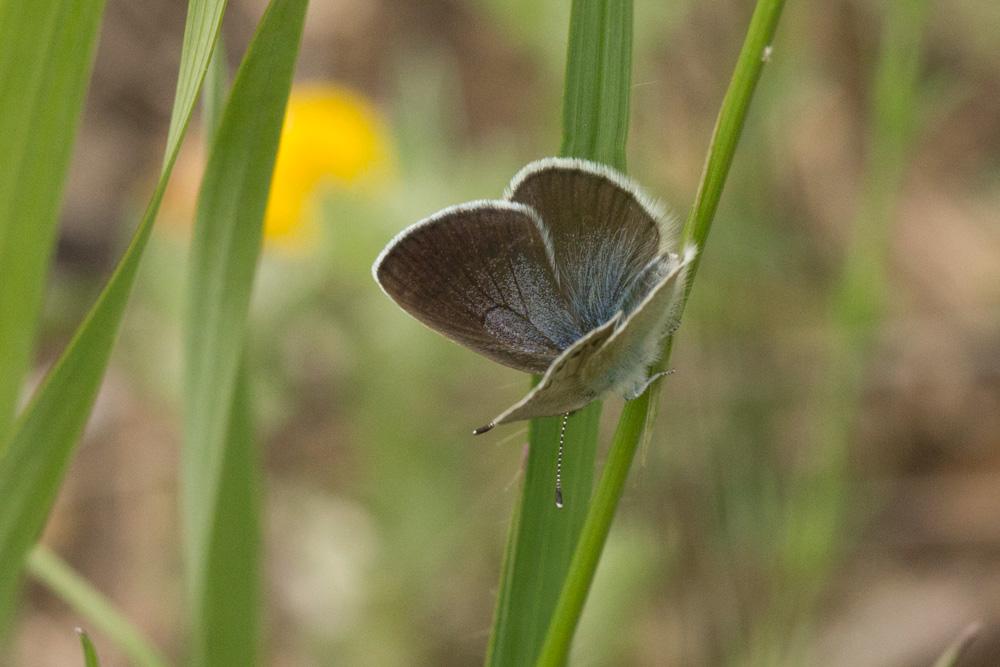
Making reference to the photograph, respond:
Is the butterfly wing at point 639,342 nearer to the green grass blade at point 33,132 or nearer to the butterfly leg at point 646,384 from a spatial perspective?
the butterfly leg at point 646,384

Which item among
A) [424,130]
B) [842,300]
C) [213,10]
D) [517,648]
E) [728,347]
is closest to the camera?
[213,10]

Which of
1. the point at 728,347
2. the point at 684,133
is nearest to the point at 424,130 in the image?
the point at 684,133

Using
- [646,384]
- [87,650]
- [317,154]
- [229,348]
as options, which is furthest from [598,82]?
[317,154]

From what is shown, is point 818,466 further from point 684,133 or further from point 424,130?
point 424,130

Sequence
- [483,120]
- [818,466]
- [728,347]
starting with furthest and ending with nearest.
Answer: [483,120]
[728,347]
[818,466]

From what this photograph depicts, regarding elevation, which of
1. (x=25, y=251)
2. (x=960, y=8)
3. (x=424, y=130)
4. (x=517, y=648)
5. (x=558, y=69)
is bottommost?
(x=517, y=648)

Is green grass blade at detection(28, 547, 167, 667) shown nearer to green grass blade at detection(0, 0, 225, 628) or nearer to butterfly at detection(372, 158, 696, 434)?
green grass blade at detection(0, 0, 225, 628)
